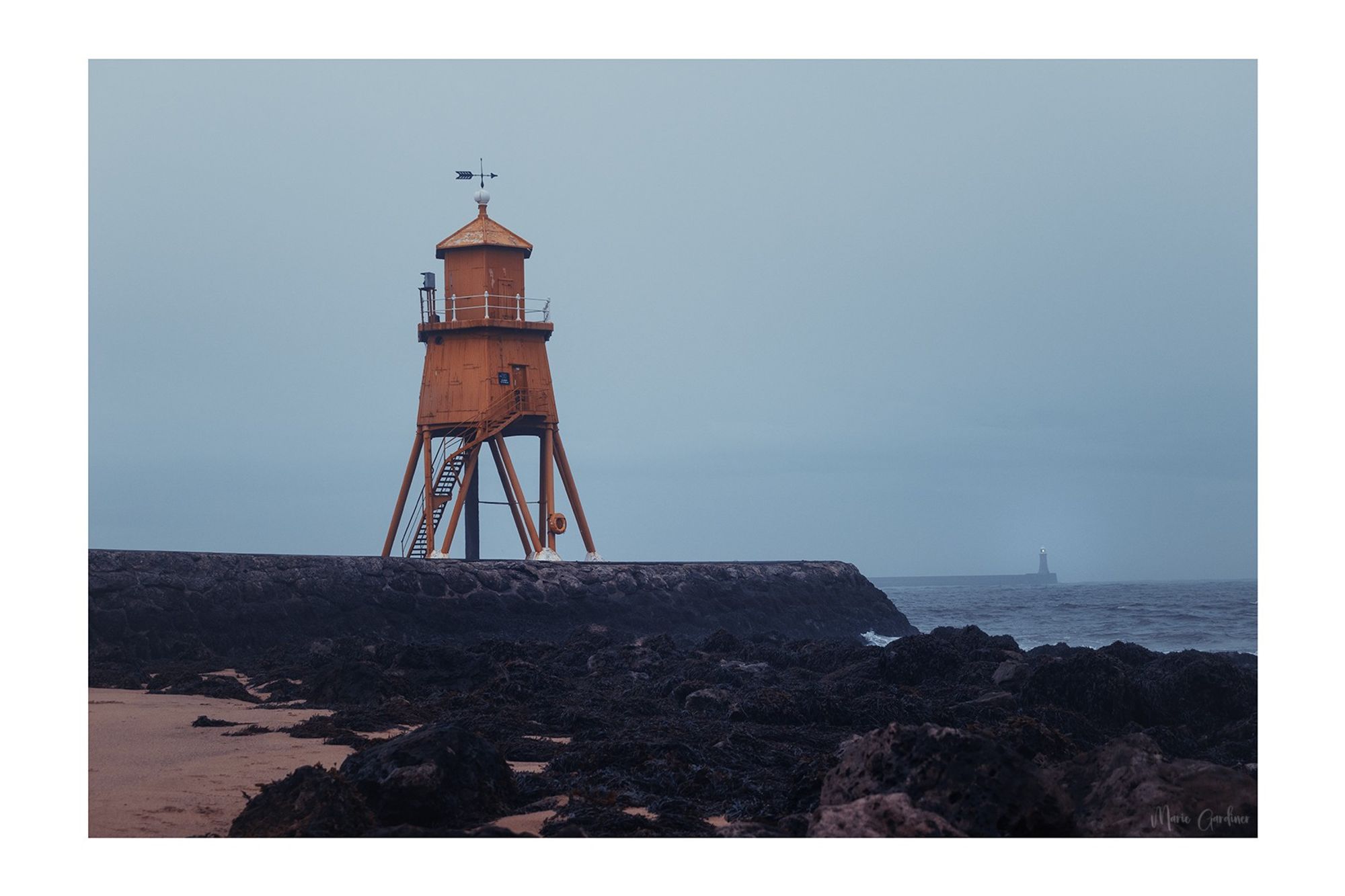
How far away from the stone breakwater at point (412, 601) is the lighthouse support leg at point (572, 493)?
1.89 metres

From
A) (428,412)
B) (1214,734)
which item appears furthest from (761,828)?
(428,412)

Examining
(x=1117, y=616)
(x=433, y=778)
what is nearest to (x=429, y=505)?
(x=433, y=778)

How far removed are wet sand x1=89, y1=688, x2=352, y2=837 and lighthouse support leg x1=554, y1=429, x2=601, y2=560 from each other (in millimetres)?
13822

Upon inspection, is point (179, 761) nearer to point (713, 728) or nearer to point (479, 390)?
point (713, 728)

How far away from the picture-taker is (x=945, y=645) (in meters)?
15.9

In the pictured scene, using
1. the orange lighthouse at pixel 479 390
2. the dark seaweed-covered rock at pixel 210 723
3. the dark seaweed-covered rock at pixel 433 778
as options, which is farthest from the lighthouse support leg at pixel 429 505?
the dark seaweed-covered rock at pixel 433 778

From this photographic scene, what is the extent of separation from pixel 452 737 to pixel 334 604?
1374 cm

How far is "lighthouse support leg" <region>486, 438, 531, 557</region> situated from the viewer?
27.1 m

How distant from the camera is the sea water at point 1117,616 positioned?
2923cm

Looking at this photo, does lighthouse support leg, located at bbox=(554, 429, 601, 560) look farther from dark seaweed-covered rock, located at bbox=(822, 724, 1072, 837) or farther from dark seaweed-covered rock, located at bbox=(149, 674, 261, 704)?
dark seaweed-covered rock, located at bbox=(822, 724, 1072, 837)

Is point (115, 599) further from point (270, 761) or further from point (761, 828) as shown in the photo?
point (761, 828)

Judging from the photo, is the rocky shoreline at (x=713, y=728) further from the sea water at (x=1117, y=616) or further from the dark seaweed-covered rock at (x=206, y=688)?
the sea water at (x=1117, y=616)

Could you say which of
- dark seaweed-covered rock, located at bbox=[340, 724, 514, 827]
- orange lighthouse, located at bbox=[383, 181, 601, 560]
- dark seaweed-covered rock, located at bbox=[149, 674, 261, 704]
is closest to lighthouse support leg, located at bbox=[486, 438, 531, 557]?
orange lighthouse, located at bbox=[383, 181, 601, 560]
